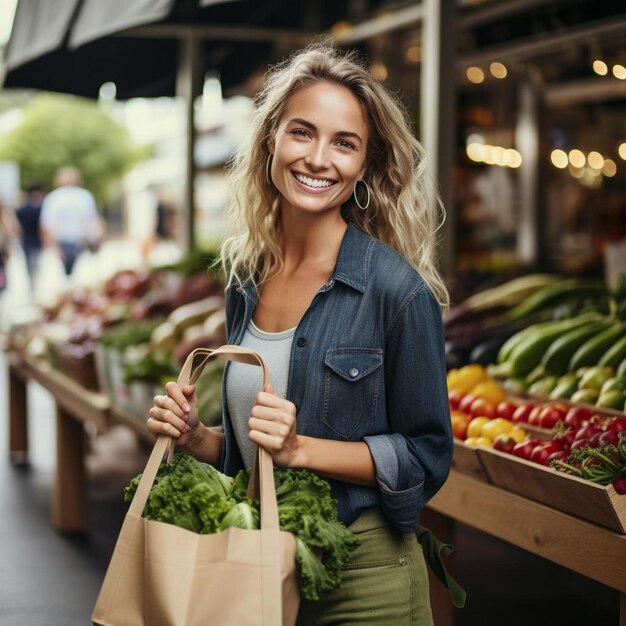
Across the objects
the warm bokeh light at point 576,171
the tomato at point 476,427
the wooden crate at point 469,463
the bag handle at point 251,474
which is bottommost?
the wooden crate at point 469,463

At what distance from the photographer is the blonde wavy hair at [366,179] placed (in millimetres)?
2213

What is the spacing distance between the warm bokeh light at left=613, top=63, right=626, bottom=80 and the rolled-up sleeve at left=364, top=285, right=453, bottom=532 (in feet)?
23.2

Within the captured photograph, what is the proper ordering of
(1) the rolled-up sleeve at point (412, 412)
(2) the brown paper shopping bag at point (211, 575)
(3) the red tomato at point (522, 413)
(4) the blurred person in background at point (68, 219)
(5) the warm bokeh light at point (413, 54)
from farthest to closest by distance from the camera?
(4) the blurred person in background at point (68, 219), (5) the warm bokeh light at point (413, 54), (3) the red tomato at point (522, 413), (1) the rolled-up sleeve at point (412, 412), (2) the brown paper shopping bag at point (211, 575)

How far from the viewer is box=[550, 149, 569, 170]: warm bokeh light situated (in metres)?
11.0

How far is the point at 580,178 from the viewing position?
10.9 m

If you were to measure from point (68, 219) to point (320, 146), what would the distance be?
44.4 ft

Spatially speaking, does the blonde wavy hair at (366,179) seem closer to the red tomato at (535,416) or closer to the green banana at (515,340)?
the red tomato at (535,416)

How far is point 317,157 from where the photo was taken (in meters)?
2.14

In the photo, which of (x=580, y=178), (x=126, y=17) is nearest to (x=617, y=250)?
(x=126, y=17)

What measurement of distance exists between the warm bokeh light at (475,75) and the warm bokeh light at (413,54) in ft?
2.96

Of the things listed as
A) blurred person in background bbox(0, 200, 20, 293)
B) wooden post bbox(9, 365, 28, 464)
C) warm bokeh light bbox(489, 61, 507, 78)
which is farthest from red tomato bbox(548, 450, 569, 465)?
blurred person in background bbox(0, 200, 20, 293)

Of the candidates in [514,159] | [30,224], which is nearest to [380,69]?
[514,159]

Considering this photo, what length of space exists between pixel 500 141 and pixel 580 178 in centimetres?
95

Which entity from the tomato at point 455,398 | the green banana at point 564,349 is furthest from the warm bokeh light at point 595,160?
the tomato at point 455,398
